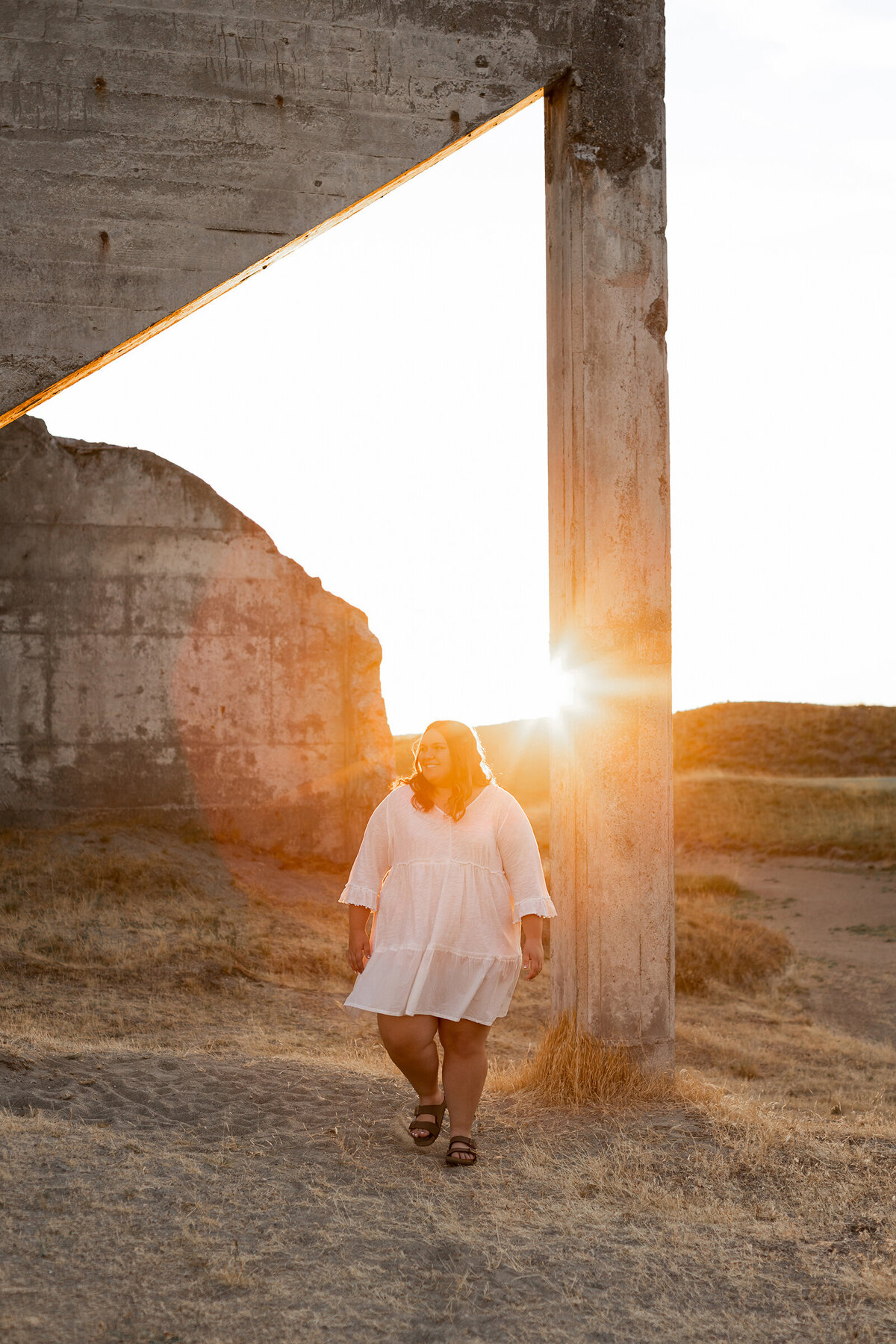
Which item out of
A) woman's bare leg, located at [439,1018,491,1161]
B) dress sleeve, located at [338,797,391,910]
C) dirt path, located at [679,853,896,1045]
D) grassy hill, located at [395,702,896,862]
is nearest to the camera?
woman's bare leg, located at [439,1018,491,1161]

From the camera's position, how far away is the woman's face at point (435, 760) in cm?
441

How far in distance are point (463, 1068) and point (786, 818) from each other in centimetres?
2210

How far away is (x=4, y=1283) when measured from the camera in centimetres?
303

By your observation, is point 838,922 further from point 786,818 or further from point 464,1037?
point 464,1037

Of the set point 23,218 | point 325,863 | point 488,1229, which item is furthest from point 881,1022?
point 23,218

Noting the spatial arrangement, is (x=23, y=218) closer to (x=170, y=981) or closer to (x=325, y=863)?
(x=170, y=981)

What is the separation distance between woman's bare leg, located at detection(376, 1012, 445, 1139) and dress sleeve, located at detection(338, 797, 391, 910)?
1.40ft

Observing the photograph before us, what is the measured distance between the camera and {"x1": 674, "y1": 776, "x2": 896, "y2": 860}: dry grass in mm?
22562

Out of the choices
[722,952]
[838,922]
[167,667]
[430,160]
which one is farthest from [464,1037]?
[838,922]

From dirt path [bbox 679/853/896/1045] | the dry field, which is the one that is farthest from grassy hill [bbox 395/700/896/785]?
the dry field

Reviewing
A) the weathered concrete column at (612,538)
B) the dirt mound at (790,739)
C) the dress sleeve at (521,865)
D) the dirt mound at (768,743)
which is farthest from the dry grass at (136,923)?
the dirt mound at (790,739)

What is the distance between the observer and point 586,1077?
16.7ft

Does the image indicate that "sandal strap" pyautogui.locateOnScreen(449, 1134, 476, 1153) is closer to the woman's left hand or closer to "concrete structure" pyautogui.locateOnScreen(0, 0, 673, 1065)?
the woman's left hand

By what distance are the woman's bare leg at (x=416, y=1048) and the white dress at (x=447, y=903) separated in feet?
0.17
